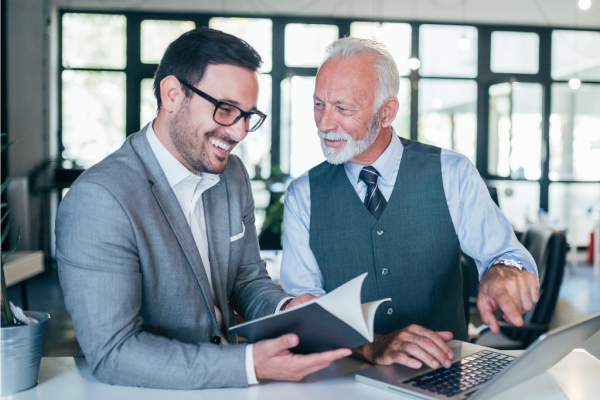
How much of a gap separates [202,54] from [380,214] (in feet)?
2.55

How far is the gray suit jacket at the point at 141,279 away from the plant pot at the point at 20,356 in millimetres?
92

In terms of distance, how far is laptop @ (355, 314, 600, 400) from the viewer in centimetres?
99

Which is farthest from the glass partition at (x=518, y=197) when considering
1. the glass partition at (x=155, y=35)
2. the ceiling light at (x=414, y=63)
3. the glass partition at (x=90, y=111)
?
the glass partition at (x=90, y=111)

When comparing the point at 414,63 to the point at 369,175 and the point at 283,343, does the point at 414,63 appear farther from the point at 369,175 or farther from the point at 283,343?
the point at 283,343

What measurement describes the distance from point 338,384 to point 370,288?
2.07 ft

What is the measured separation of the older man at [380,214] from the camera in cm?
177

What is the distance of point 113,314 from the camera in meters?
1.15

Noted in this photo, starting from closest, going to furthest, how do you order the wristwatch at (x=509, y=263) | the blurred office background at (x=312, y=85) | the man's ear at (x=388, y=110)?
the wristwatch at (x=509, y=263), the man's ear at (x=388, y=110), the blurred office background at (x=312, y=85)

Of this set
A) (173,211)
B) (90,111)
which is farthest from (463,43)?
(173,211)

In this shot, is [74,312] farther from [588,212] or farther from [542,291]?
[588,212]

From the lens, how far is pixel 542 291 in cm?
247

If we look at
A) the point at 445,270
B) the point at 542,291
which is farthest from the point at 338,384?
the point at 542,291

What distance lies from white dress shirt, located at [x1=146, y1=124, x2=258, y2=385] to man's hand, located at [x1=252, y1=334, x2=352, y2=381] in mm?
429

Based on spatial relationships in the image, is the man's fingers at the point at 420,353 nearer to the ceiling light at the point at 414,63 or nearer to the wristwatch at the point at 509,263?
the wristwatch at the point at 509,263
